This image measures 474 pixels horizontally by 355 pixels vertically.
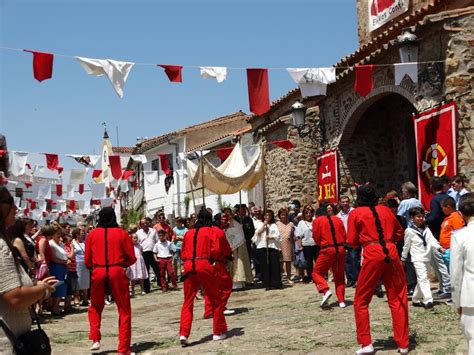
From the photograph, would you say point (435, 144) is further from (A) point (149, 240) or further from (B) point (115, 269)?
(A) point (149, 240)

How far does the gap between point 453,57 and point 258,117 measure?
1103 cm

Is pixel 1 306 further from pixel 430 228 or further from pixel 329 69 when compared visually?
pixel 329 69

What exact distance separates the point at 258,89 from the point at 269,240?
3168 mm

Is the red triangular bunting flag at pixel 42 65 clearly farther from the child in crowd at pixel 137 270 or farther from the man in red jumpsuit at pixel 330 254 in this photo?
the child in crowd at pixel 137 270

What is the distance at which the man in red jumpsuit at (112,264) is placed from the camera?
674cm

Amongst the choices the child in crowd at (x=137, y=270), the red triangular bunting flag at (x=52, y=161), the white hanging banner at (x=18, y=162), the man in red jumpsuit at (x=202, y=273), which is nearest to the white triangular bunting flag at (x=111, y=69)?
the man in red jumpsuit at (x=202, y=273)

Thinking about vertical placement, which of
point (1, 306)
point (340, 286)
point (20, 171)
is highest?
point (20, 171)

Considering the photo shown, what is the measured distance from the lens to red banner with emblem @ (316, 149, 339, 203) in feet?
50.0

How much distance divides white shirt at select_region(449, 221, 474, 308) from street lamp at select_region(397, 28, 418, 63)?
7219 millimetres

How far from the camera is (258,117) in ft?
68.0

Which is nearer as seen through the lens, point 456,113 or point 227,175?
point 456,113

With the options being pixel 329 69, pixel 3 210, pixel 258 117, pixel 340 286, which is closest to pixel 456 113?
pixel 329 69

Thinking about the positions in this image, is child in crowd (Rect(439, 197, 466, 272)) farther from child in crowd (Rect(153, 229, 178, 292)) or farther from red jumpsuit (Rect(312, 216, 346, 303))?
child in crowd (Rect(153, 229, 178, 292))

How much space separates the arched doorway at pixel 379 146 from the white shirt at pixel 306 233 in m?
3.69
